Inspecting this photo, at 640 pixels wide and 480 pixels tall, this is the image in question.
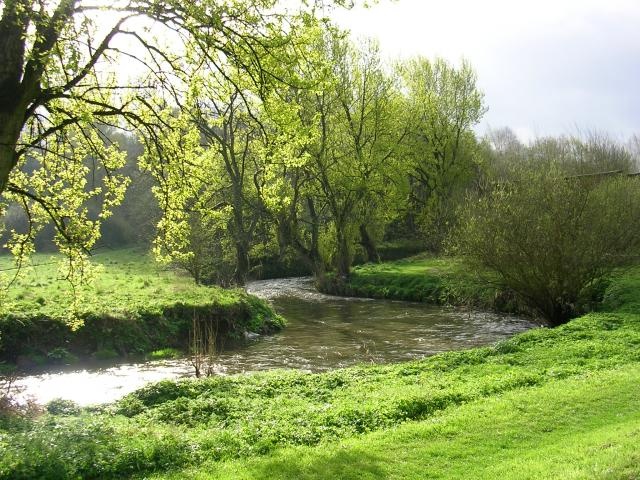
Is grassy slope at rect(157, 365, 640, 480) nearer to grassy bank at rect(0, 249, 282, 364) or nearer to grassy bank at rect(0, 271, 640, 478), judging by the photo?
grassy bank at rect(0, 271, 640, 478)

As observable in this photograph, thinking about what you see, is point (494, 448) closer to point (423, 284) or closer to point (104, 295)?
point (104, 295)

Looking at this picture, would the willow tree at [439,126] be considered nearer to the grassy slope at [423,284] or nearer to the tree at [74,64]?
the grassy slope at [423,284]

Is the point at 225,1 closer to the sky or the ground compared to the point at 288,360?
closer to the sky

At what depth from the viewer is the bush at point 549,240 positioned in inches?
885

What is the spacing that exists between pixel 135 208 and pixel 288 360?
154 ft

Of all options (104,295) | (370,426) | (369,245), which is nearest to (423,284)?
(369,245)

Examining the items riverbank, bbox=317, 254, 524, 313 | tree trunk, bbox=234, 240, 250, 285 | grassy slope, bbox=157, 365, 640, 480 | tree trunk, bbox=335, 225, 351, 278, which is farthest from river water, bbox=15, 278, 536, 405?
grassy slope, bbox=157, 365, 640, 480

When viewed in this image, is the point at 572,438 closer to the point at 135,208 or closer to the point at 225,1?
the point at 225,1

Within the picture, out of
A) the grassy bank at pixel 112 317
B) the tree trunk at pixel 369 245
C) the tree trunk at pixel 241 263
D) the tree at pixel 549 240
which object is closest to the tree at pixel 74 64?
the grassy bank at pixel 112 317

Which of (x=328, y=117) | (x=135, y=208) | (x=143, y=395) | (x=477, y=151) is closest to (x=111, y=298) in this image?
(x=143, y=395)

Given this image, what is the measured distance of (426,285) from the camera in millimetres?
36562

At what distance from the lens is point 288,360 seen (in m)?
20.4

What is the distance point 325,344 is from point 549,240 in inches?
386

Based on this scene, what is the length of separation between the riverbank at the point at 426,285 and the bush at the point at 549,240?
1902 mm
